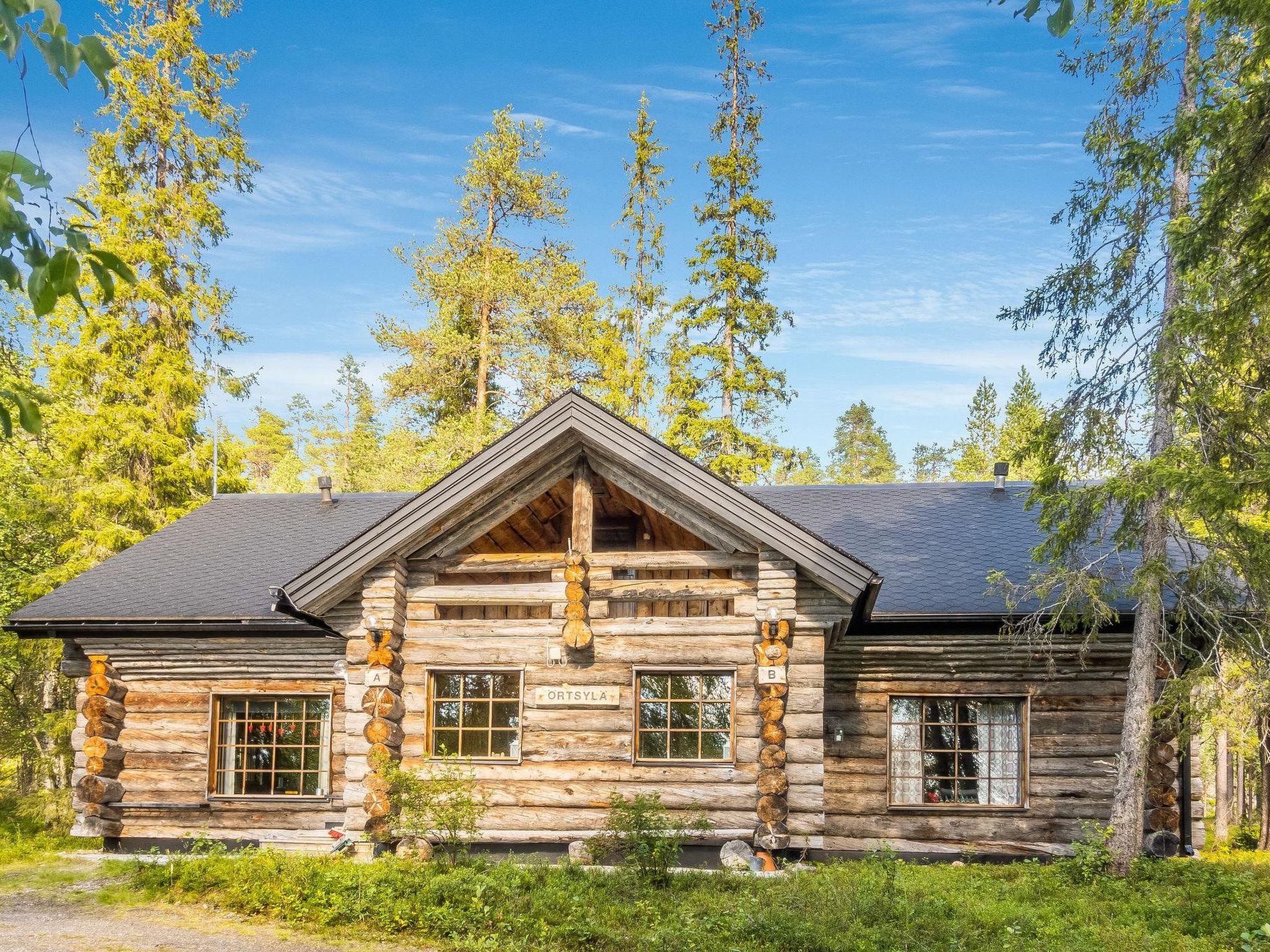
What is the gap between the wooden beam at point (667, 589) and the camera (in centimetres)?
1245

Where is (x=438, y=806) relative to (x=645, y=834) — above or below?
above

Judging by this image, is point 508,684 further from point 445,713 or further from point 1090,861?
point 1090,861

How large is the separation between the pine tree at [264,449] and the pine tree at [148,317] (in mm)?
34029

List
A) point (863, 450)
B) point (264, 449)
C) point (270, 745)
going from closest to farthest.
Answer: point (270, 745), point (863, 450), point (264, 449)

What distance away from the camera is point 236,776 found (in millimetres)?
15000

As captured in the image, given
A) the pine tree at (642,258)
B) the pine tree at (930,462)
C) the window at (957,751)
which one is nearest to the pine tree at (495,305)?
the pine tree at (642,258)

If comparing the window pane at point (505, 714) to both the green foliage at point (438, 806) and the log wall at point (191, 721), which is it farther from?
the log wall at point (191, 721)

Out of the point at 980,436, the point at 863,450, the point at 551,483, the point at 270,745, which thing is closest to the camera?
the point at 551,483

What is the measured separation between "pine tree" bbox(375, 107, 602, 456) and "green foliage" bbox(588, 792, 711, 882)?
63.3 feet

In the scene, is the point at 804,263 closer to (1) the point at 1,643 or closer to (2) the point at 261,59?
(2) the point at 261,59

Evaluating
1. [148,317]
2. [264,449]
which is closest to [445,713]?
[148,317]

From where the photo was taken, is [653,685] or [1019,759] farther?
[1019,759]

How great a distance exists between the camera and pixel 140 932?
32.2ft

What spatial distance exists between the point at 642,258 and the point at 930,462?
31677 mm
